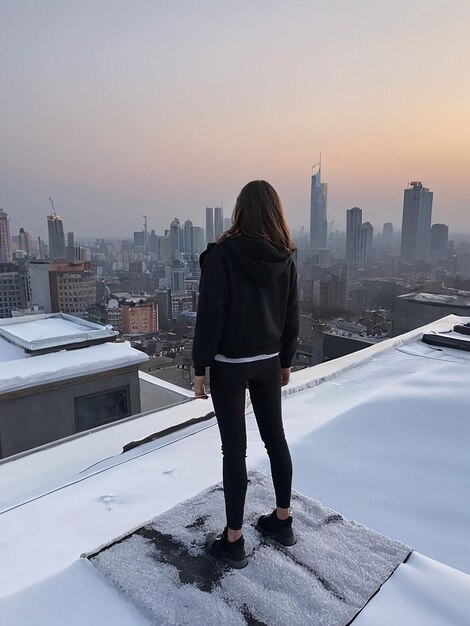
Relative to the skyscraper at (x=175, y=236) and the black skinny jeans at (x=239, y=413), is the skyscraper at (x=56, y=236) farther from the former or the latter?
the black skinny jeans at (x=239, y=413)

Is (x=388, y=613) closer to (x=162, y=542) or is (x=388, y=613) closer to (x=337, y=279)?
(x=162, y=542)

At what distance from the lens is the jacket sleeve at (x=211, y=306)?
1213 millimetres

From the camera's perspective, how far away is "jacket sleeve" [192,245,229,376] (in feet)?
3.98

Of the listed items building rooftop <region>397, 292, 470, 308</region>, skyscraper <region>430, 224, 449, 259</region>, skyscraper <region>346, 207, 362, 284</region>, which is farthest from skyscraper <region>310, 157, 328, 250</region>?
building rooftop <region>397, 292, 470, 308</region>

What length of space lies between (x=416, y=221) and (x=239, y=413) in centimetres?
2680

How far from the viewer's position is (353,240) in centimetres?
2514

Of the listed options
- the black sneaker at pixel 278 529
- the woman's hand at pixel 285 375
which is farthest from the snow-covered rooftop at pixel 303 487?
the woman's hand at pixel 285 375

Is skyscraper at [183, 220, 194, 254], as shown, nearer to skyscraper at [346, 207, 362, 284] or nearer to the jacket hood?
skyscraper at [346, 207, 362, 284]

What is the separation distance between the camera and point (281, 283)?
134 centimetres

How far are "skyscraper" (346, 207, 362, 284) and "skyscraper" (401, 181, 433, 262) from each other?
105 inches

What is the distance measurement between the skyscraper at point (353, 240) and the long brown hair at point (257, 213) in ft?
65.9

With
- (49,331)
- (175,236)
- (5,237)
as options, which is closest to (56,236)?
(5,237)

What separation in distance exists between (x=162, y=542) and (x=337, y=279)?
16.8 meters

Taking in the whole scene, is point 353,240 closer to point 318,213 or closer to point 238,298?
point 318,213
